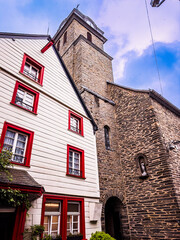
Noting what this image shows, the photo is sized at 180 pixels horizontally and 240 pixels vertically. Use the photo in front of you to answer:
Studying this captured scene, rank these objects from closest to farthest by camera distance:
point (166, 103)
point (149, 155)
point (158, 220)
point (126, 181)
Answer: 1. point (158, 220)
2. point (149, 155)
3. point (126, 181)
4. point (166, 103)

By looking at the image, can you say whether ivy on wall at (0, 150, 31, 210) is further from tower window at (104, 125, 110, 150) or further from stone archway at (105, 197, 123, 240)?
tower window at (104, 125, 110, 150)

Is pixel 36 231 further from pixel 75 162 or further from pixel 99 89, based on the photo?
pixel 99 89

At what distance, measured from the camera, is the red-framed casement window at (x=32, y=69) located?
742cm

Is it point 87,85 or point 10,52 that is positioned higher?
point 87,85

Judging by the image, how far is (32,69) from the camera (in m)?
7.99

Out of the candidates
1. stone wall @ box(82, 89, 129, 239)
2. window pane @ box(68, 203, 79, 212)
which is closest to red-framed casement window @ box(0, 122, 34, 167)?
window pane @ box(68, 203, 79, 212)

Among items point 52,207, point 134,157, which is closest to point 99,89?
point 134,157

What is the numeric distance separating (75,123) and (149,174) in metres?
5.02

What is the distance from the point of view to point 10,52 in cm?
699

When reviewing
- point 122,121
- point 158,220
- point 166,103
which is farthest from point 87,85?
point 158,220

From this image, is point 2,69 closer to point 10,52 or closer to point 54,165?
point 10,52

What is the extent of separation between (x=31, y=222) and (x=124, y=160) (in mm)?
7100

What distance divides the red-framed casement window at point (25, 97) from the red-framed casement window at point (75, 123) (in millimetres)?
2090

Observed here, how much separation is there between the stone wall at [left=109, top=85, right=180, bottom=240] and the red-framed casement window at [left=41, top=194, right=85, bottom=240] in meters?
3.88
